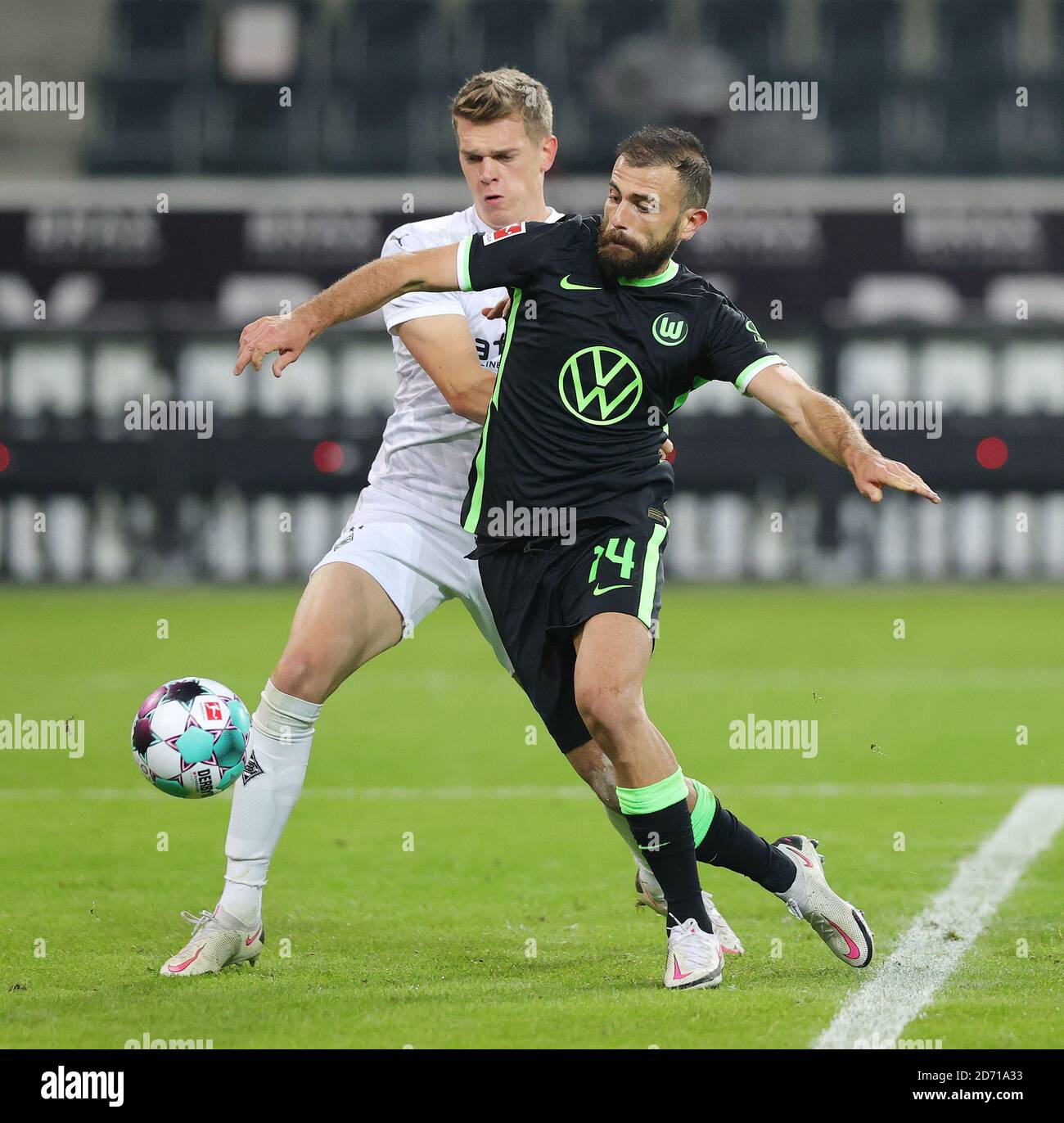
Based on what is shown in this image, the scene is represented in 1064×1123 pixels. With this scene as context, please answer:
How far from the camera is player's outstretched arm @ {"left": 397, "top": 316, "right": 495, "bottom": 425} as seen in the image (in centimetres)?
509

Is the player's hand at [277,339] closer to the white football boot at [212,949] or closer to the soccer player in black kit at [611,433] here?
the soccer player in black kit at [611,433]

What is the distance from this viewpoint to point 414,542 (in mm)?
5195

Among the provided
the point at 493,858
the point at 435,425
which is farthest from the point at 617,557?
the point at 493,858

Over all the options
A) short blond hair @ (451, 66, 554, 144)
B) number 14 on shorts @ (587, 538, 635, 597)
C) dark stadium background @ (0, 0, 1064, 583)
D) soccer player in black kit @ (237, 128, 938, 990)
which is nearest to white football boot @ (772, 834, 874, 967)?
soccer player in black kit @ (237, 128, 938, 990)

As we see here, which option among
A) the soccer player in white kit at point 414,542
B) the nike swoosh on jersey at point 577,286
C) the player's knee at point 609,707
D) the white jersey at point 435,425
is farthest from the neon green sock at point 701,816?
the nike swoosh on jersey at point 577,286

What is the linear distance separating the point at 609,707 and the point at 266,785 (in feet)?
3.43

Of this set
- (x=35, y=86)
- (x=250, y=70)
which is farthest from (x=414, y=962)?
(x=35, y=86)

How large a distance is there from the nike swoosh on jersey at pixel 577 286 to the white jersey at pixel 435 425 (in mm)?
554

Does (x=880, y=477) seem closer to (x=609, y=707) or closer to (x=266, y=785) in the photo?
(x=609, y=707)

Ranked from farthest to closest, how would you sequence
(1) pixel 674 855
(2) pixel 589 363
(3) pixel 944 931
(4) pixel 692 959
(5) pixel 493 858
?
(5) pixel 493 858 < (3) pixel 944 931 < (2) pixel 589 363 < (1) pixel 674 855 < (4) pixel 692 959

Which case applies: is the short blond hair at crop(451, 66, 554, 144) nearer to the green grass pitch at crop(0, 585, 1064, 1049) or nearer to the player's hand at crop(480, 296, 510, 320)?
the player's hand at crop(480, 296, 510, 320)

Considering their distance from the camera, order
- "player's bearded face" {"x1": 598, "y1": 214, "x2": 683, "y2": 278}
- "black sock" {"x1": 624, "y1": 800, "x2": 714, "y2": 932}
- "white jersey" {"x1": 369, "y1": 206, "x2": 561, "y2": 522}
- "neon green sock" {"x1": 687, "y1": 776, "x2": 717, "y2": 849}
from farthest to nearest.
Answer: "white jersey" {"x1": 369, "y1": 206, "x2": 561, "y2": 522}, "neon green sock" {"x1": 687, "y1": 776, "x2": 717, "y2": 849}, "player's bearded face" {"x1": 598, "y1": 214, "x2": 683, "y2": 278}, "black sock" {"x1": 624, "y1": 800, "x2": 714, "y2": 932}
